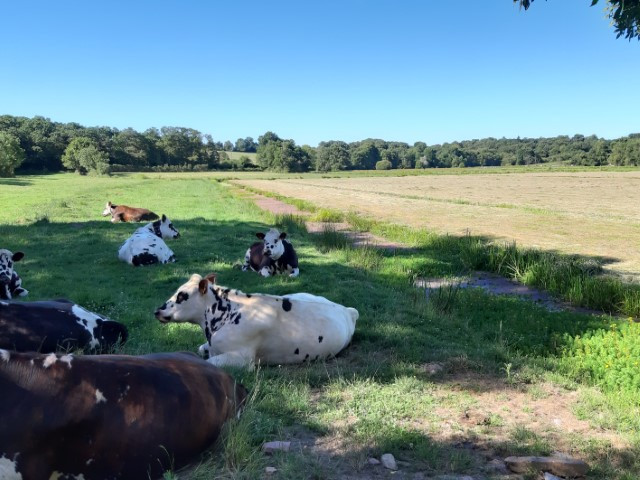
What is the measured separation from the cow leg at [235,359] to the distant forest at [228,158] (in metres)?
95.0

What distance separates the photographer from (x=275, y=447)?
4168mm

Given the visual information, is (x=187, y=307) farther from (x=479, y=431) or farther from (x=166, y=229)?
(x=166, y=229)

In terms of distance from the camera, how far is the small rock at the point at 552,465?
396cm

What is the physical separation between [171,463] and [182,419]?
311mm

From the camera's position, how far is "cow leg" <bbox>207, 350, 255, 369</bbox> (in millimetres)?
6332

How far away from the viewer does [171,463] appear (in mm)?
3611

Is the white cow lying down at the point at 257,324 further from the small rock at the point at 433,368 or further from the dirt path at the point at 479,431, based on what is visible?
the dirt path at the point at 479,431

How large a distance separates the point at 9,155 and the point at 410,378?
100586mm

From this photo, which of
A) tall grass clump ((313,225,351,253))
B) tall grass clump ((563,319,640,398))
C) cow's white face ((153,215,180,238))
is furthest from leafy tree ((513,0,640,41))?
cow's white face ((153,215,180,238))

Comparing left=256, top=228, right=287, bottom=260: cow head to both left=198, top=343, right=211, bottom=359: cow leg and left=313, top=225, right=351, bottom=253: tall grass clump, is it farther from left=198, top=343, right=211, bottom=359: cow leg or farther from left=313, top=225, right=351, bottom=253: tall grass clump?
left=198, top=343, right=211, bottom=359: cow leg

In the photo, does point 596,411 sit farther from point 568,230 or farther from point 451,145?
point 451,145

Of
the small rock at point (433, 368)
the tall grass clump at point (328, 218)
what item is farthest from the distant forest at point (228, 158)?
the small rock at point (433, 368)

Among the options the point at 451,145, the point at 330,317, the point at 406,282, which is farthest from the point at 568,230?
the point at 451,145

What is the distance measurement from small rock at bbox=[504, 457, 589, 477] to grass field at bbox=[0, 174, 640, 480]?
0.21 metres
